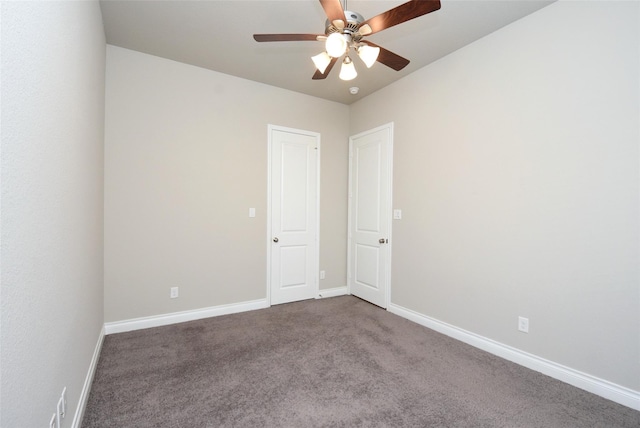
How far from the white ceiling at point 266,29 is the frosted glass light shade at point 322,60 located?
0.58 meters

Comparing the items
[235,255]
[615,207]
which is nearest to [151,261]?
[235,255]

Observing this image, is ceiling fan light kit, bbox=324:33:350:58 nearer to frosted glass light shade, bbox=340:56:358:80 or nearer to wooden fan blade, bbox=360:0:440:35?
wooden fan blade, bbox=360:0:440:35

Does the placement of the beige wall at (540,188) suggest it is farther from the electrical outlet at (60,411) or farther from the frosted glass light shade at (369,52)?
the electrical outlet at (60,411)

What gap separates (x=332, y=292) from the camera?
4215 millimetres

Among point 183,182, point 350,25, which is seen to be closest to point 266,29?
point 350,25

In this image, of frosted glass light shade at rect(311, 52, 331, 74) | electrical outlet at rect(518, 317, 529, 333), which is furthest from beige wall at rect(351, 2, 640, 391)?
frosted glass light shade at rect(311, 52, 331, 74)

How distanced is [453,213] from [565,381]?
1.55m

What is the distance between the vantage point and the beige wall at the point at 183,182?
9.48ft

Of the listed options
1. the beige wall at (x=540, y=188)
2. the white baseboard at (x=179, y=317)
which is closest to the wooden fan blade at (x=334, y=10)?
the beige wall at (x=540, y=188)

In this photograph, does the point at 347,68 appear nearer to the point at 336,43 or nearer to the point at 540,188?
the point at 336,43

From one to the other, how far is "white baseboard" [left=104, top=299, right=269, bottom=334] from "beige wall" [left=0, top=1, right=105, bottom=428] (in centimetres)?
107

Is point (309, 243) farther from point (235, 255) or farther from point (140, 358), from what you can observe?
point (140, 358)

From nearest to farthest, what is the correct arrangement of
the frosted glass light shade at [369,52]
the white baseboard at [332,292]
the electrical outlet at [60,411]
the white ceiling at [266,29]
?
the electrical outlet at [60,411], the frosted glass light shade at [369,52], the white ceiling at [266,29], the white baseboard at [332,292]

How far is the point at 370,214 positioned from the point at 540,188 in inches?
77.9
